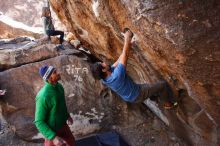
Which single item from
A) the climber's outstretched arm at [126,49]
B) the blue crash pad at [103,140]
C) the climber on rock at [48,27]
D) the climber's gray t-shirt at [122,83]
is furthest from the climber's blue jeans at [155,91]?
the climber on rock at [48,27]

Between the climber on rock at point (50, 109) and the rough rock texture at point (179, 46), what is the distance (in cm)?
150

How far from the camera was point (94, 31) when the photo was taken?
7.38m

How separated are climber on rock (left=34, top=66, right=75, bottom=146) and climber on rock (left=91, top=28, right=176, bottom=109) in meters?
0.77

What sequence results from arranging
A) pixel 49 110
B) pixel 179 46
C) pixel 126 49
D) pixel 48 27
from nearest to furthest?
1. pixel 179 46
2. pixel 49 110
3. pixel 126 49
4. pixel 48 27

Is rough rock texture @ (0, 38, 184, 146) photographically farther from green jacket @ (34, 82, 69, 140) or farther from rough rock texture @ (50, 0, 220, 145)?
green jacket @ (34, 82, 69, 140)

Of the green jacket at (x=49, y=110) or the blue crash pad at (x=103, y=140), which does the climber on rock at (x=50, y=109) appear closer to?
the green jacket at (x=49, y=110)

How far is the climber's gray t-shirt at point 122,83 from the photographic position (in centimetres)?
507

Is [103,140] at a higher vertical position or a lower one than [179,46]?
lower

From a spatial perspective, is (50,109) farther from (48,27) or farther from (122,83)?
(48,27)

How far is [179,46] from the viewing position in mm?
4023

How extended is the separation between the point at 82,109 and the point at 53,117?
2.85m

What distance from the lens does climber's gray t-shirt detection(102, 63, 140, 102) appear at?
5.07 meters

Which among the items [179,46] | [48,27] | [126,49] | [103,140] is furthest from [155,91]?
[48,27]

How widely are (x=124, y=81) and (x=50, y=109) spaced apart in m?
1.30
